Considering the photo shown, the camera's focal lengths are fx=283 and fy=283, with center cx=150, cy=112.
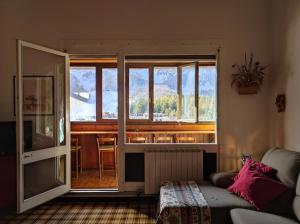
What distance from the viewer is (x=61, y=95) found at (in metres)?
4.01

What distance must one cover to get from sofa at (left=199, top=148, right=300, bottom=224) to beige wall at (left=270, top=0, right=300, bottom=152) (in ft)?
1.54

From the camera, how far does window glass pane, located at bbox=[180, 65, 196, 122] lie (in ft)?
17.4

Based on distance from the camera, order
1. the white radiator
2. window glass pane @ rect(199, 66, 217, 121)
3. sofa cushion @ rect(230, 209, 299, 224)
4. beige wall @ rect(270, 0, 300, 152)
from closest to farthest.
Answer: sofa cushion @ rect(230, 209, 299, 224)
beige wall @ rect(270, 0, 300, 152)
the white radiator
window glass pane @ rect(199, 66, 217, 121)

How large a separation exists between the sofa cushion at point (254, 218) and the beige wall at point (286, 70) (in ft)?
3.54

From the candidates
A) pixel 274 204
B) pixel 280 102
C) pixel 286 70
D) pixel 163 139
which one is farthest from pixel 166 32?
pixel 274 204

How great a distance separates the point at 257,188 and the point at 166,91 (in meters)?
3.12

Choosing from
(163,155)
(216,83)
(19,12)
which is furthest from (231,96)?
(19,12)

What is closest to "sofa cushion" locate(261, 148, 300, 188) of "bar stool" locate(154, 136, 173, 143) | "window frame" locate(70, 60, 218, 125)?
"window frame" locate(70, 60, 218, 125)

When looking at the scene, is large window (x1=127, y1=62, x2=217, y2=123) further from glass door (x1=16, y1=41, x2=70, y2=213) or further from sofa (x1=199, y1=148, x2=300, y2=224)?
sofa (x1=199, y1=148, x2=300, y2=224)

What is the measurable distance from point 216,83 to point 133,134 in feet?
6.83

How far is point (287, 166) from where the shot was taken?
2840 mm

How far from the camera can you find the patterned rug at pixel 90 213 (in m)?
3.41

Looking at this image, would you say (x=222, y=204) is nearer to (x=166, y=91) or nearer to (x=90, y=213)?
(x=90, y=213)

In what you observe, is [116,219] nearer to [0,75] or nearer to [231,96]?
[231,96]
